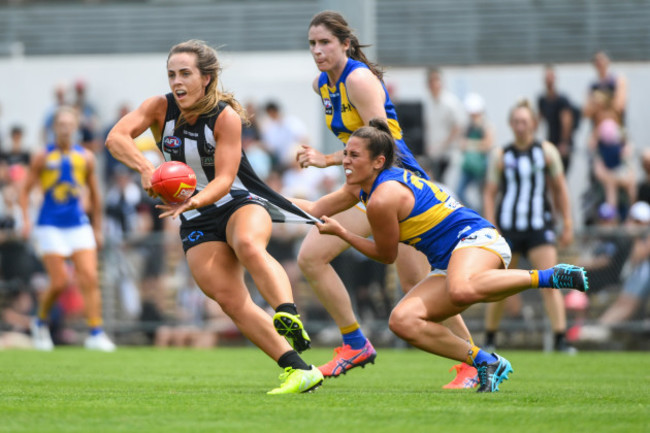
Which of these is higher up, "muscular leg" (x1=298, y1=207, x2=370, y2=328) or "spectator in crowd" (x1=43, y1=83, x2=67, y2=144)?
"spectator in crowd" (x1=43, y1=83, x2=67, y2=144)

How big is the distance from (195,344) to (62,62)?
760 cm

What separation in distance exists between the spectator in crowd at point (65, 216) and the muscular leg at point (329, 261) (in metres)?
5.57

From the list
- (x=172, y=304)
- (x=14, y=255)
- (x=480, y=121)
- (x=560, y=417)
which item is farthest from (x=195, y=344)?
(x=560, y=417)

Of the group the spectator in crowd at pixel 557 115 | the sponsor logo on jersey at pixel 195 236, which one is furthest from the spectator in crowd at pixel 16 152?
the sponsor logo on jersey at pixel 195 236

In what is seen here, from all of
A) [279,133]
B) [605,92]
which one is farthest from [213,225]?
[279,133]

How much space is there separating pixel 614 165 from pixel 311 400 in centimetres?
941

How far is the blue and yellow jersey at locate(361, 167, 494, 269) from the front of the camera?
643 cm

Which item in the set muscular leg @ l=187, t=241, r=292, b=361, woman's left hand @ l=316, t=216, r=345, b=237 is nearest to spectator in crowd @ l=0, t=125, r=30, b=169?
muscular leg @ l=187, t=241, r=292, b=361

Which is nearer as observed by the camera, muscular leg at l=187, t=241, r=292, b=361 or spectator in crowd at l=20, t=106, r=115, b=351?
muscular leg at l=187, t=241, r=292, b=361

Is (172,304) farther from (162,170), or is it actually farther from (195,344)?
(162,170)

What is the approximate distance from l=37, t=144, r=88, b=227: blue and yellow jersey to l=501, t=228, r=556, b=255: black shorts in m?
4.96

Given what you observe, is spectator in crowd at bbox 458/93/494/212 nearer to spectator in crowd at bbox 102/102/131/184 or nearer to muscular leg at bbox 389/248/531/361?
spectator in crowd at bbox 102/102/131/184

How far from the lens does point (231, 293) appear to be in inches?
251

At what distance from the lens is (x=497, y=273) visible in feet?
20.4
